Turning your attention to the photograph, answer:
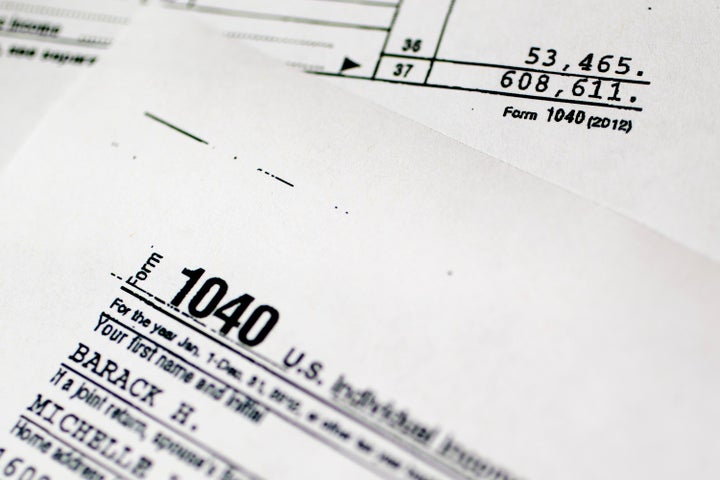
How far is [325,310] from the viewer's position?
36cm

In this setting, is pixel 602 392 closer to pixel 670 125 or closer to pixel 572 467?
pixel 572 467

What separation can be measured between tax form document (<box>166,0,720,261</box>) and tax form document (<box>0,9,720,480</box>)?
17mm

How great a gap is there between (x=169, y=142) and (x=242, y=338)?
0.44 ft

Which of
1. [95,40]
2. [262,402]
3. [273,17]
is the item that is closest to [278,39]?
[273,17]

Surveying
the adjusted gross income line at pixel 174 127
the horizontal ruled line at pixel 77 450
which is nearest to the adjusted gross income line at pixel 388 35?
the adjusted gross income line at pixel 174 127

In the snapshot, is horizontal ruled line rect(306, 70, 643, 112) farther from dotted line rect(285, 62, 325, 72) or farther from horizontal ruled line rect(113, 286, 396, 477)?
horizontal ruled line rect(113, 286, 396, 477)

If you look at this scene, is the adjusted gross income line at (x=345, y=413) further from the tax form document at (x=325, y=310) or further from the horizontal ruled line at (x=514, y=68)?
the horizontal ruled line at (x=514, y=68)

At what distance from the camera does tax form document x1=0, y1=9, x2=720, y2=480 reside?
0.32 m

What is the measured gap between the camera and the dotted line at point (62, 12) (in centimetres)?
48

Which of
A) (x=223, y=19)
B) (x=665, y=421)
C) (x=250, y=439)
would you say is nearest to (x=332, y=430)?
(x=250, y=439)

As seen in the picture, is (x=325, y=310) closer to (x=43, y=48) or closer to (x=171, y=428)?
(x=171, y=428)

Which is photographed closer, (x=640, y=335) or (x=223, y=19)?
(x=640, y=335)

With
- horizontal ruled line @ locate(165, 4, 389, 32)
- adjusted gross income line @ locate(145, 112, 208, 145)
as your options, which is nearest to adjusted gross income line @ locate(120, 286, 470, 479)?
adjusted gross income line @ locate(145, 112, 208, 145)

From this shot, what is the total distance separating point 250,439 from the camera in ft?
1.10
